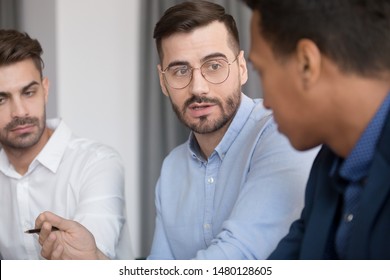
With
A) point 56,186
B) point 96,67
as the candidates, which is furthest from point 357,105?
point 96,67

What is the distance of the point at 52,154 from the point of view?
2.38 m

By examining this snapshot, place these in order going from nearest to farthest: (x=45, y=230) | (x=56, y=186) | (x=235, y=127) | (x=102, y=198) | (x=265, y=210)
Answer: (x=265, y=210), (x=45, y=230), (x=235, y=127), (x=102, y=198), (x=56, y=186)

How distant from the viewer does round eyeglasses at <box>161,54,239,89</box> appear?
187 centimetres

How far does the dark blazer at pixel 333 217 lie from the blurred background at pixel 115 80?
235 cm

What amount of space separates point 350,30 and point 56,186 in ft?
5.15

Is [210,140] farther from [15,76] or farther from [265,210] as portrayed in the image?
[15,76]

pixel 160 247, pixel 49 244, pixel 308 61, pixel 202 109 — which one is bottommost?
pixel 160 247

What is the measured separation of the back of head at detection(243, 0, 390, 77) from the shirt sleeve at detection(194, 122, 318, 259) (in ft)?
1.87

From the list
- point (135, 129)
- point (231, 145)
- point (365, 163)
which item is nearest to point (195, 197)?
point (231, 145)

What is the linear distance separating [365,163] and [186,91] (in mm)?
880

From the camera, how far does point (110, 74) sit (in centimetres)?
373

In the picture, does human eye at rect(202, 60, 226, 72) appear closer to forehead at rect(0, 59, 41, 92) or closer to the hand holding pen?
the hand holding pen

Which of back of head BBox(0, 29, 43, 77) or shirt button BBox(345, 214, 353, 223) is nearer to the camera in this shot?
shirt button BBox(345, 214, 353, 223)

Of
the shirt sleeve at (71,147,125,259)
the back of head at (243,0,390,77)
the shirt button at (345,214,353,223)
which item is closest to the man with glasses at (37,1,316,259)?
the shirt sleeve at (71,147,125,259)
